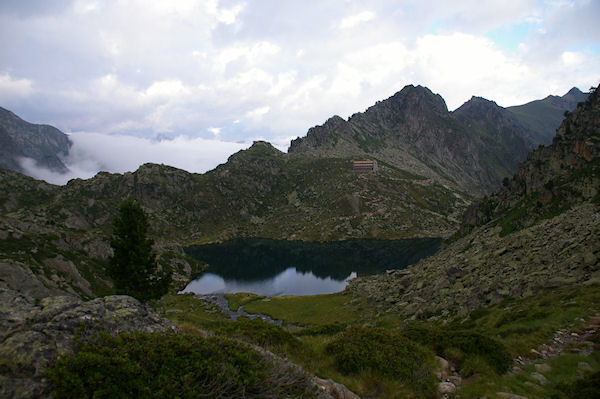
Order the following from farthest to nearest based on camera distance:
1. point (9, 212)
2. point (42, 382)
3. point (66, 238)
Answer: point (9, 212)
point (66, 238)
point (42, 382)

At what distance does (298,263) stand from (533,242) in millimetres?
114678

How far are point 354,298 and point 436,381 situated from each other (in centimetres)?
6474

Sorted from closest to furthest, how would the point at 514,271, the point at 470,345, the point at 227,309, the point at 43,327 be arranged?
the point at 43,327 < the point at 470,345 < the point at 514,271 < the point at 227,309

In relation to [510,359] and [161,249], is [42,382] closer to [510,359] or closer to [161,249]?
[510,359]

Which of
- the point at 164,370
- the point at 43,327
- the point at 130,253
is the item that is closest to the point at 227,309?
the point at 130,253

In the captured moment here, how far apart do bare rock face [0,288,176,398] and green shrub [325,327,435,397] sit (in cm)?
975

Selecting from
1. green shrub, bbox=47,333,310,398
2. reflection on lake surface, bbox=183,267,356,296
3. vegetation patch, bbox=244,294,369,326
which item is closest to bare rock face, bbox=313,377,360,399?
green shrub, bbox=47,333,310,398

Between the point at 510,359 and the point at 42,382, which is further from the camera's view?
the point at 510,359

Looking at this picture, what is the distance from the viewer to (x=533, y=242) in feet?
152

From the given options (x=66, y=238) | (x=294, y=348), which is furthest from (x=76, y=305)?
(x=66, y=238)

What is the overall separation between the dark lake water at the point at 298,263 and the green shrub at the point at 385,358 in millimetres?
89808

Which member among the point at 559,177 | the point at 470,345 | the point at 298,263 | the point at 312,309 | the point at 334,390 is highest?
the point at 559,177

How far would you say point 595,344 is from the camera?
18.9 meters

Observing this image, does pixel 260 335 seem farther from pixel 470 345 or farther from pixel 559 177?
pixel 559 177
